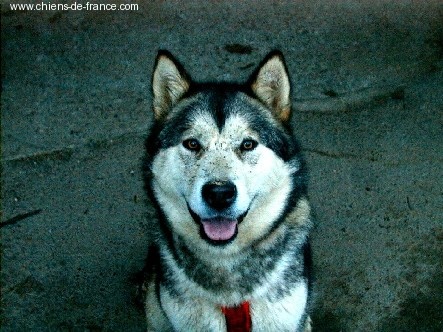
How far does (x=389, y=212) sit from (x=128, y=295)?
6.71ft

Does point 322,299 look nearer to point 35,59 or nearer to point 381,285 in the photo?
point 381,285

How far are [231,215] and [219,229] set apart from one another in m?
0.13

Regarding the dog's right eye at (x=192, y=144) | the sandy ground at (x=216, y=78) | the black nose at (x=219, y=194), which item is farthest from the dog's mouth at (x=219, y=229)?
the sandy ground at (x=216, y=78)

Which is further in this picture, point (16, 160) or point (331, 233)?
point (16, 160)

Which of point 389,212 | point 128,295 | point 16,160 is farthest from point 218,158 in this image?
point 16,160

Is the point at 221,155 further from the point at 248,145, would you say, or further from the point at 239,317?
the point at 239,317

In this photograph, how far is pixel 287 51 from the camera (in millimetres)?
5438

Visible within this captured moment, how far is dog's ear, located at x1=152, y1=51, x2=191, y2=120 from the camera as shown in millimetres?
3449

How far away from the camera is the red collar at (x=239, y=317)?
11.3 ft

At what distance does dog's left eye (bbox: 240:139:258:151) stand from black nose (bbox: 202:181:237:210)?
0.91ft

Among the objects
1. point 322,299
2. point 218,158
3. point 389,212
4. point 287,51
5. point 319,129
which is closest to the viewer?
point 218,158

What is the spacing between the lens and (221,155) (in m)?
3.24

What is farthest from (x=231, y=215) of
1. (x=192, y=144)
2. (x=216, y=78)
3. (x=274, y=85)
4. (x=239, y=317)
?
(x=216, y=78)

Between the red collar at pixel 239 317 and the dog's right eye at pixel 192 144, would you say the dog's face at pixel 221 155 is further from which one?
the red collar at pixel 239 317
